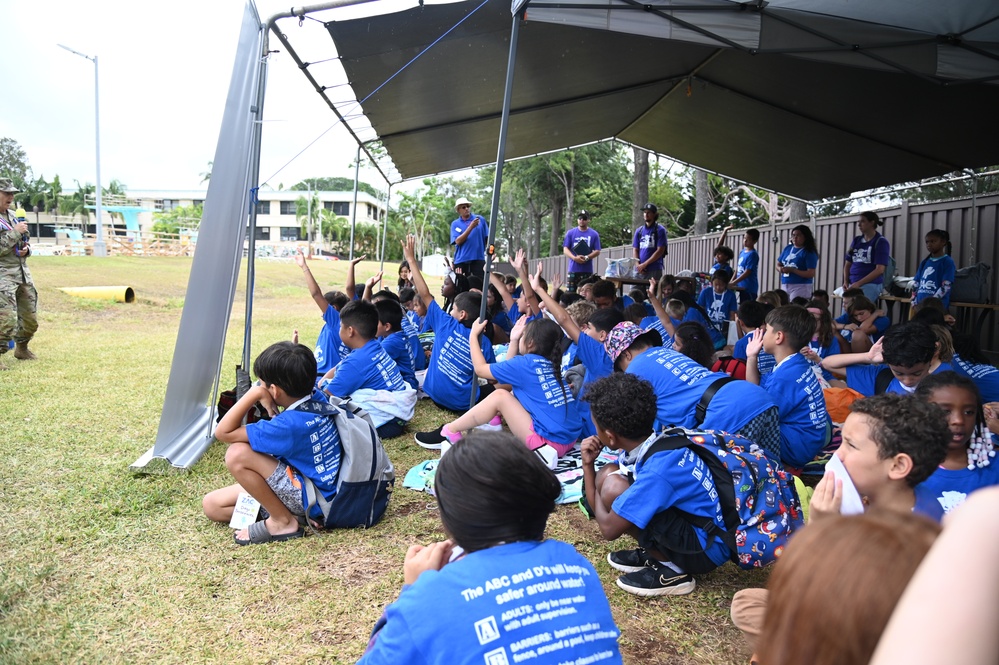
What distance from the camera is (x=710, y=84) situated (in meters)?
7.43

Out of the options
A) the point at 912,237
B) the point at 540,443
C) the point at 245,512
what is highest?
the point at 912,237

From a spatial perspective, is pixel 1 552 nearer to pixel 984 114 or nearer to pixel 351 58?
pixel 351 58

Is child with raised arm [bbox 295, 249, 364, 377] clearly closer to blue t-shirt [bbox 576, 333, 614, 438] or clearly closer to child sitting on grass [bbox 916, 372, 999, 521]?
blue t-shirt [bbox 576, 333, 614, 438]

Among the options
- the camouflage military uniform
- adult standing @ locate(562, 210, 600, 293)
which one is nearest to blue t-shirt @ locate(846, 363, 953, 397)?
adult standing @ locate(562, 210, 600, 293)

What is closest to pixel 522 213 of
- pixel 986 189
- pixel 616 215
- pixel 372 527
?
pixel 616 215

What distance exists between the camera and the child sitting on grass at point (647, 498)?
8.87ft

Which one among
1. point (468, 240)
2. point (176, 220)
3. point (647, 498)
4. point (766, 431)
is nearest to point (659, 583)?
point (647, 498)

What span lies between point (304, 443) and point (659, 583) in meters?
1.72

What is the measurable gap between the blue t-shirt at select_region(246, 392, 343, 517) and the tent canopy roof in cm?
283

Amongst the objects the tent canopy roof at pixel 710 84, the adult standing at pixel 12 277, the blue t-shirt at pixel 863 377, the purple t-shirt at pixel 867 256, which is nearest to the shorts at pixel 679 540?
the blue t-shirt at pixel 863 377

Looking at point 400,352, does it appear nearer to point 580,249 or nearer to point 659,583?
point 659,583

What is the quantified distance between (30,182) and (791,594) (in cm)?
6758

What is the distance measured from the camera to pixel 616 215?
29109 mm

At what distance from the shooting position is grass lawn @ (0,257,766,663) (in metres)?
2.49
